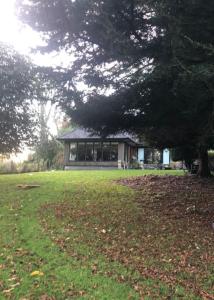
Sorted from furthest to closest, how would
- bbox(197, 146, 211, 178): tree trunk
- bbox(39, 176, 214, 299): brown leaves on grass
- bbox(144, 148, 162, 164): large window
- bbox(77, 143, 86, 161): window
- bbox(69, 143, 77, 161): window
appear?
bbox(144, 148, 162, 164): large window → bbox(69, 143, 77, 161): window → bbox(77, 143, 86, 161): window → bbox(197, 146, 211, 178): tree trunk → bbox(39, 176, 214, 299): brown leaves on grass

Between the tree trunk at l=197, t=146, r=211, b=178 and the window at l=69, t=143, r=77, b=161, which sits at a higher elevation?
the window at l=69, t=143, r=77, b=161

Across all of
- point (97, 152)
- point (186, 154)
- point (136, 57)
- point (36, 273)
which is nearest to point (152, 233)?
point (36, 273)

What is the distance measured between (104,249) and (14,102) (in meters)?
10.6

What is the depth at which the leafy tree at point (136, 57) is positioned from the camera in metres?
8.19

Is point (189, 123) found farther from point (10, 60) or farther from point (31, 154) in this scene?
point (31, 154)

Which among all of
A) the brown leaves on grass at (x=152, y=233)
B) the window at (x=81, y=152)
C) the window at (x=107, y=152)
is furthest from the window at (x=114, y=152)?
the brown leaves on grass at (x=152, y=233)

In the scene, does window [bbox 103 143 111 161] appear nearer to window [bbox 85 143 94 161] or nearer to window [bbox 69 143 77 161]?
window [bbox 85 143 94 161]

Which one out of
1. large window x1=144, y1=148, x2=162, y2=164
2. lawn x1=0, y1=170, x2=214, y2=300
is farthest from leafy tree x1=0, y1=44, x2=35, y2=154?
large window x1=144, y1=148, x2=162, y2=164

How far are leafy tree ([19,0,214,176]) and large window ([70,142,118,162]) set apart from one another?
26431 millimetres

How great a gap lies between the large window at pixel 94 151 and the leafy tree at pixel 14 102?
18429 mm

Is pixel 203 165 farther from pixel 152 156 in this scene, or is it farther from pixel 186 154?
pixel 152 156

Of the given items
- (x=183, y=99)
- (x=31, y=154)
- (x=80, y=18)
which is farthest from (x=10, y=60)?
(x=31, y=154)

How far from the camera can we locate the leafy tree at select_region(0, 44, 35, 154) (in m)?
14.1

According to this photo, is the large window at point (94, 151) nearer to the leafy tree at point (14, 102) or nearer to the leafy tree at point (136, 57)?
the leafy tree at point (14, 102)
